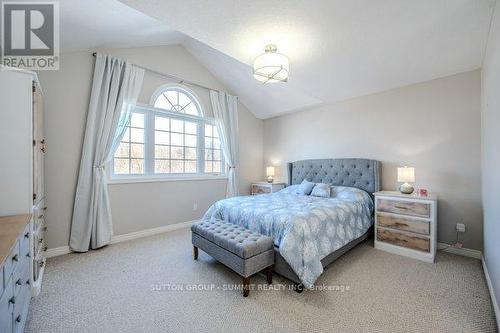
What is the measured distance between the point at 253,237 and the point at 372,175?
2.50m

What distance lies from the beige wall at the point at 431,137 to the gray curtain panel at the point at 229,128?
2.04m

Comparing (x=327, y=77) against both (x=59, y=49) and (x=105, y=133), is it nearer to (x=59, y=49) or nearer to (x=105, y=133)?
(x=105, y=133)

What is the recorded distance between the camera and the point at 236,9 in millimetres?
1997

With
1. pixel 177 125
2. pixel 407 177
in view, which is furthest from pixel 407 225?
pixel 177 125

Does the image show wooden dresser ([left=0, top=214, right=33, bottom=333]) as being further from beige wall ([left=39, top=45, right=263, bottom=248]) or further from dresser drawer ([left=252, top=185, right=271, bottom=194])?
dresser drawer ([left=252, top=185, right=271, bottom=194])

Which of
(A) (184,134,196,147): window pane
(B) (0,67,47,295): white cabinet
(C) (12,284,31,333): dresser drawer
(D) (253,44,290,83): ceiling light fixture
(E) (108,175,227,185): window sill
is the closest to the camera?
(C) (12,284,31,333): dresser drawer

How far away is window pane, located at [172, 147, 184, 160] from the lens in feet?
13.7

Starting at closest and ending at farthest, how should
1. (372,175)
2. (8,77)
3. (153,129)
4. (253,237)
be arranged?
1. (8,77)
2. (253,237)
3. (372,175)
4. (153,129)

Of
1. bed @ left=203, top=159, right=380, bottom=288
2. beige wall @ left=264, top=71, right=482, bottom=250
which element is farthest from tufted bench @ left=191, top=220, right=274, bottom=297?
beige wall @ left=264, top=71, right=482, bottom=250

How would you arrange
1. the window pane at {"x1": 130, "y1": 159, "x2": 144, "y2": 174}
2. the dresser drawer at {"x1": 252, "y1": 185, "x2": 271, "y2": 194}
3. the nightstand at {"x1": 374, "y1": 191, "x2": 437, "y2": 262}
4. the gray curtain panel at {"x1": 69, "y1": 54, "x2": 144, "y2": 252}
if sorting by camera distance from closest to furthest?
the nightstand at {"x1": 374, "y1": 191, "x2": 437, "y2": 262} < the gray curtain panel at {"x1": 69, "y1": 54, "x2": 144, "y2": 252} < the window pane at {"x1": 130, "y1": 159, "x2": 144, "y2": 174} < the dresser drawer at {"x1": 252, "y1": 185, "x2": 271, "y2": 194}

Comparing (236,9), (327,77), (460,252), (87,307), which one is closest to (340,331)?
(87,307)

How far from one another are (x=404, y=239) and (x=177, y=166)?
3853 millimetres

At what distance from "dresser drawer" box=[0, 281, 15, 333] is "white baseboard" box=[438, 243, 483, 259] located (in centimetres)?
441

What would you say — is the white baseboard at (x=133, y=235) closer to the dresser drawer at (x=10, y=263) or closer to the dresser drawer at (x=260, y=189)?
the dresser drawer at (x=260, y=189)
